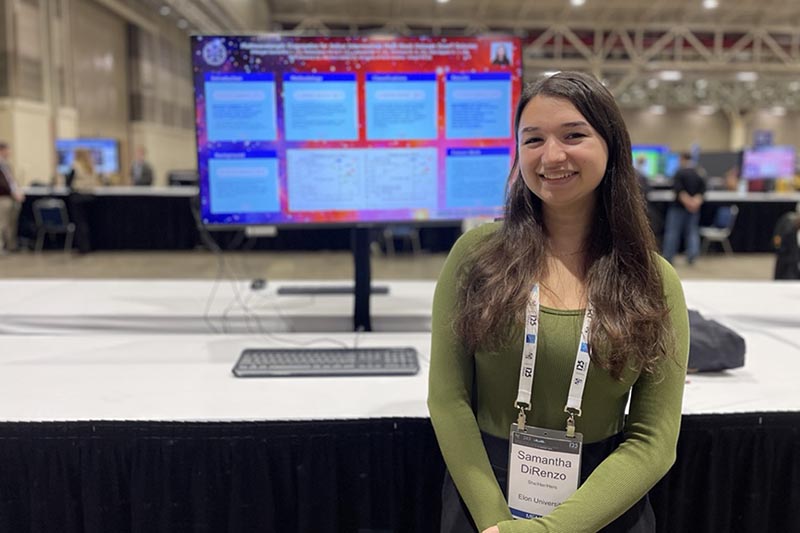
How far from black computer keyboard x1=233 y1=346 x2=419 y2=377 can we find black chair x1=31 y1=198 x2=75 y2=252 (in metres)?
6.82

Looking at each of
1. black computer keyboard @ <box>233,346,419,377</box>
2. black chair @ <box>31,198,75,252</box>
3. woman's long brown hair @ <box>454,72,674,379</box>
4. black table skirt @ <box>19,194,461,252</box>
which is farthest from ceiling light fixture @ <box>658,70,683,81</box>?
woman's long brown hair @ <box>454,72,674,379</box>

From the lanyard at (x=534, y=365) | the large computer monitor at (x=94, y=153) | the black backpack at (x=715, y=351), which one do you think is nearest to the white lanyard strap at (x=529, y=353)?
the lanyard at (x=534, y=365)

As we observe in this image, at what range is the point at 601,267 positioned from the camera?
0.97 m

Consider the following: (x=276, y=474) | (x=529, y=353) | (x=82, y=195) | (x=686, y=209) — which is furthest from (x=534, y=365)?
(x=82, y=195)

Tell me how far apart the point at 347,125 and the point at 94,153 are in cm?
808

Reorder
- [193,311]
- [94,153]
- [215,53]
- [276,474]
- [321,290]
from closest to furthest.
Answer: [276,474], [215,53], [193,311], [321,290], [94,153]

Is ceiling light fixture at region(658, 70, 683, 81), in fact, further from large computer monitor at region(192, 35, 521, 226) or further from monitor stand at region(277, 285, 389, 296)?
large computer monitor at region(192, 35, 521, 226)

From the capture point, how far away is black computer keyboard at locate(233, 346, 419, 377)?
1.44 meters

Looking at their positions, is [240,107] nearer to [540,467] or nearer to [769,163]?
[540,467]

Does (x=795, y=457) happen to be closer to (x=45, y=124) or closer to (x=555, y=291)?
(x=555, y=291)

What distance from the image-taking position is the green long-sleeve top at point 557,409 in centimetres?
93

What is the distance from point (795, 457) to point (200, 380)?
4.23 ft

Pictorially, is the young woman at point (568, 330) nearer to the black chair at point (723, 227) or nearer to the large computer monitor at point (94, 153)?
the black chair at point (723, 227)

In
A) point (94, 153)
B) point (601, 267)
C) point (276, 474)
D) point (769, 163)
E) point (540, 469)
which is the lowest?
point (276, 474)
